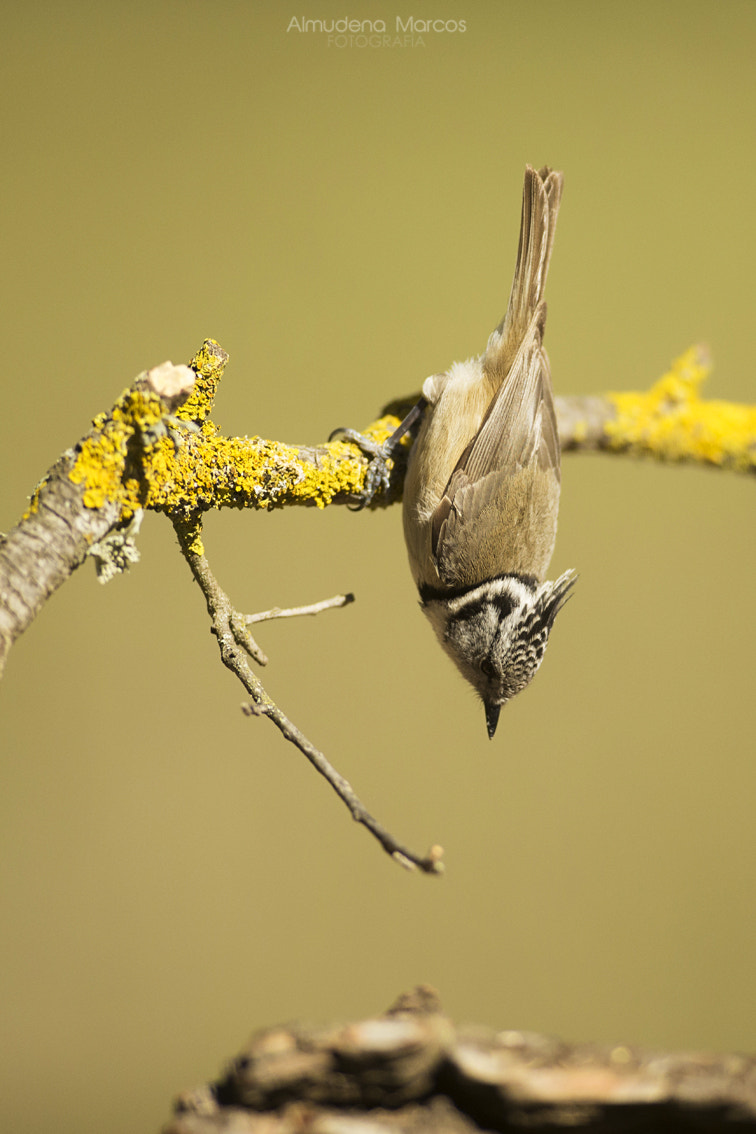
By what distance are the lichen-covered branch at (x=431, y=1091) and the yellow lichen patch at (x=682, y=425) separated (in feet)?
4.17

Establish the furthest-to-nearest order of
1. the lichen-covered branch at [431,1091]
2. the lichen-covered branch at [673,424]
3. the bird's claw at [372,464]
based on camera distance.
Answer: the lichen-covered branch at [673,424], the bird's claw at [372,464], the lichen-covered branch at [431,1091]

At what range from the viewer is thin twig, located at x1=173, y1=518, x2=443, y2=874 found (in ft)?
2.63

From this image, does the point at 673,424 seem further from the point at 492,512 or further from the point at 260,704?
the point at 260,704

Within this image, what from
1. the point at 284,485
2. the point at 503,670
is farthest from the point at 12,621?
the point at 503,670

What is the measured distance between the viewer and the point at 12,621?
794 millimetres

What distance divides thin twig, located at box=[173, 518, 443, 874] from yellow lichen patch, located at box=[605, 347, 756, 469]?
98cm

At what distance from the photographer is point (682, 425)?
Answer: 1697mm

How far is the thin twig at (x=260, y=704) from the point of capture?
0.80 metres

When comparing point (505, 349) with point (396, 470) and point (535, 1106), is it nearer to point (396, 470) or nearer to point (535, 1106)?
point (396, 470)

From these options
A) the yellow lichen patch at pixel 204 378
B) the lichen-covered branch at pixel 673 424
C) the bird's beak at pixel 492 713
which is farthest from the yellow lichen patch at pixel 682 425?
the yellow lichen patch at pixel 204 378

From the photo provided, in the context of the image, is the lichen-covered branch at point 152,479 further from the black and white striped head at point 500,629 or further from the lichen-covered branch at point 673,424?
the lichen-covered branch at point 673,424

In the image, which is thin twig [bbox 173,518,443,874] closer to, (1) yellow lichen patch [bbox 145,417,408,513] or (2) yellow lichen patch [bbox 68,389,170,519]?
(1) yellow lichen patch [bbox 145,417,408,513]

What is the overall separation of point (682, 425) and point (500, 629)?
66 cm

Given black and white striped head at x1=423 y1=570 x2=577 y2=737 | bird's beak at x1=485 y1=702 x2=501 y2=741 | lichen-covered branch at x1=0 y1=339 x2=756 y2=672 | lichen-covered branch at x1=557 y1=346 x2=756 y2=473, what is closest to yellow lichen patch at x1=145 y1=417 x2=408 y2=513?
lichen-covered branch at x1=0 y1=339 x2=756 y2=672
